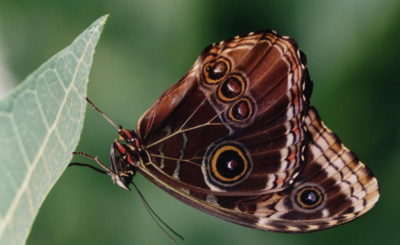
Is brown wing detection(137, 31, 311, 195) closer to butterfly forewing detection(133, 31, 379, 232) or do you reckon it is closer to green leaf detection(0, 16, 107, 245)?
butterfly forewing detection(133, 31, 379, 232)

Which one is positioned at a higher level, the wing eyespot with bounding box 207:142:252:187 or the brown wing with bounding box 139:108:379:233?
the wing eyespot with bounding box 207:142:252:187

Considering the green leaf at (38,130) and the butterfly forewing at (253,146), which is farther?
the butterfly forewing at (253,146)

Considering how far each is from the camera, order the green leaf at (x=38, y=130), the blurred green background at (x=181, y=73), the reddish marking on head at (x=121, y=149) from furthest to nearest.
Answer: the blurred green background at (x=181, y=73) → the reddish marking on head at (x=121, y=149) → the green leaf at (x=38, y=130)

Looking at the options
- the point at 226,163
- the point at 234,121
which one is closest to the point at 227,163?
the point at 226,163

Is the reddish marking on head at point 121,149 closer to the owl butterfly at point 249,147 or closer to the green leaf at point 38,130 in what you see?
the owl butterfly at point 249,147

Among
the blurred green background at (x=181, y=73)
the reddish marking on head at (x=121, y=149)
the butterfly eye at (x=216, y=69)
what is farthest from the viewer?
the blurred green background at (x=181, y=73)

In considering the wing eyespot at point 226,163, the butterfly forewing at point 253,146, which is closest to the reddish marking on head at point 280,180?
the butterfly forewing at point 253,146

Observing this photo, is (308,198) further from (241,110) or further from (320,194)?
(241,110)

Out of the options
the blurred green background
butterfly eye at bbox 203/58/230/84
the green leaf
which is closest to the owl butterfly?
butterfly eye at bbox 203/58/230/84

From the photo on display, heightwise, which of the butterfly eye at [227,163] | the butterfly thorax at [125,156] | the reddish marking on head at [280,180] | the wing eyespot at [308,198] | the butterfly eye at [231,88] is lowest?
the wing eyespot at [308,198]
